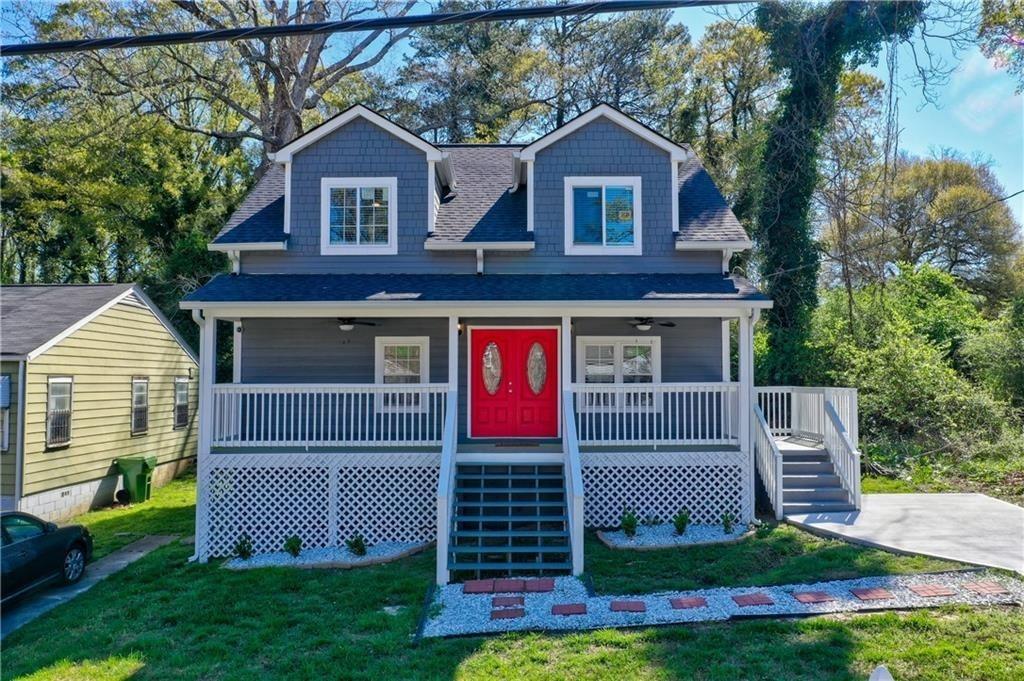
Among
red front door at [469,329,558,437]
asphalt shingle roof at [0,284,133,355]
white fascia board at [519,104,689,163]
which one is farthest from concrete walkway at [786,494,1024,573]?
asphalt shingle roof at [0,284,133,355]

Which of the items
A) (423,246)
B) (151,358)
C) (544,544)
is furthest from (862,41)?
(151,358)

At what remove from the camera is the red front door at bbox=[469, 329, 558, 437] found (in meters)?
10.9

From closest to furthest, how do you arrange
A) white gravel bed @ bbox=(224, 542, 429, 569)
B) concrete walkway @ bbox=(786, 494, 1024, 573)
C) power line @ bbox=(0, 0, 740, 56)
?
power line @ bbox=(0, 0, 740, 56) < concrete walkway @ bbox=(786, 494, 1024, 573) < white gravel bed @ bbox=(224, 542, 429, 569)

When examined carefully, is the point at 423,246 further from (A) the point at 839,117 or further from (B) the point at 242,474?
(A) the point at 839,117

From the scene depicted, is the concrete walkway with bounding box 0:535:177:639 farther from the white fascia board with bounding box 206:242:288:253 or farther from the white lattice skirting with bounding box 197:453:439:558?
the white fascia board with bounding box 206:242:288:253

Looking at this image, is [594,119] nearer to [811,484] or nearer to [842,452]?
[842,452]

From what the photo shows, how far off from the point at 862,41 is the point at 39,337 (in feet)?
66.7

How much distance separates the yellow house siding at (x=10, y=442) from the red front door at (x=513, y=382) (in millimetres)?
8308

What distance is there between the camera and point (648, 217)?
1096 centimetres

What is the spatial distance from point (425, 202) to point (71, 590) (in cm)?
771

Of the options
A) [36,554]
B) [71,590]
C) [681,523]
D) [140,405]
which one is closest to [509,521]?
[681,523]

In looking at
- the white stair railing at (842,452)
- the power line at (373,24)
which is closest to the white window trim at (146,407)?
the power line at (373,24)

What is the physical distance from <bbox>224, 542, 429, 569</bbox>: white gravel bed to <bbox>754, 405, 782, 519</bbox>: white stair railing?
17.7 ft

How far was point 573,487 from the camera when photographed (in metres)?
8.12
